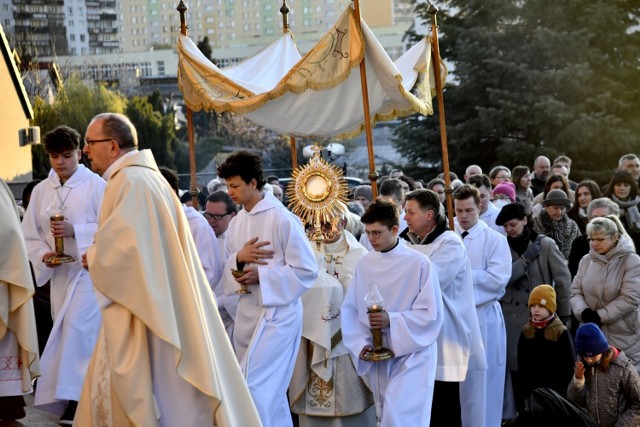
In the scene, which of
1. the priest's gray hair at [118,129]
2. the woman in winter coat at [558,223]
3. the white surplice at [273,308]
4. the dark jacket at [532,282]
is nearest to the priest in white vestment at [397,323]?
the white surplice at [273,308]

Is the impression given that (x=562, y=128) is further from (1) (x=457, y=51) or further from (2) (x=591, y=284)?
(2) (x=591, y=284)

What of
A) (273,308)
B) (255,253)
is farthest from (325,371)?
(255,253)

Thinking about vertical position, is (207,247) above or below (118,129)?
below

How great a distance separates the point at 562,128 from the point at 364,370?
2164 centimetres

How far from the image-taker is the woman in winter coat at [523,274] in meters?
9.32

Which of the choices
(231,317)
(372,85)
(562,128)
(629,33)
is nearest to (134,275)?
(231,317)

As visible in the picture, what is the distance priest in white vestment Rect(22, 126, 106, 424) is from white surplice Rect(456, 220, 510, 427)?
117 inches

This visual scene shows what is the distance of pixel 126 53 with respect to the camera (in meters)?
80.6

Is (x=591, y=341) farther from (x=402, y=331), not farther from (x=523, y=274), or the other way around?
(x=523, y=274)

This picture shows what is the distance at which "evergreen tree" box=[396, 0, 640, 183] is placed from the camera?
27.7m

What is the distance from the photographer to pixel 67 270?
8352mm

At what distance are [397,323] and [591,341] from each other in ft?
4.31

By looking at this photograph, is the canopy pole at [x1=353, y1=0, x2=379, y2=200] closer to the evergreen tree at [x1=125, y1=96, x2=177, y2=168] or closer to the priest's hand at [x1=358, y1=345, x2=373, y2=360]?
the priest's hand at [x1=358, y1=345, x2=373, y2=360]

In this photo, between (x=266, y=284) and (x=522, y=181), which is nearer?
(x=266, y=284)
